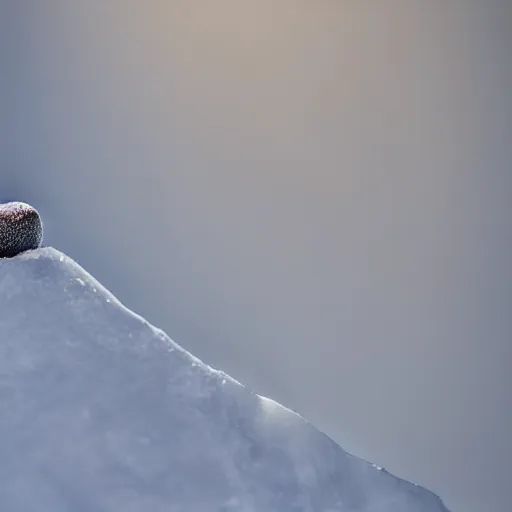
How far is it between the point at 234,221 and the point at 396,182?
0.52 meters

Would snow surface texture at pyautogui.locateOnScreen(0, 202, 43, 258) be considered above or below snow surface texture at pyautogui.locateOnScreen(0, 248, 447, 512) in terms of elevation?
above

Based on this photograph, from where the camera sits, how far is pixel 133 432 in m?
1.04

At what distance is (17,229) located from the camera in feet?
4.67

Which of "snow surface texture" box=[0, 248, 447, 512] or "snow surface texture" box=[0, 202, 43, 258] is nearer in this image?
"snow surface texture" box=[0, 248, 447, 512]

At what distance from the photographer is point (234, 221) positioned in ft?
6.05

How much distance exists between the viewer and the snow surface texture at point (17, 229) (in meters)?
1.41

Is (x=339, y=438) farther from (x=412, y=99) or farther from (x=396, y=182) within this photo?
(x=412, y=99)

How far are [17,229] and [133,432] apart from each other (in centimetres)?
66

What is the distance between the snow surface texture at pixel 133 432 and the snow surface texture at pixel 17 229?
15 cm

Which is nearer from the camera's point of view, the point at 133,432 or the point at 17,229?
the point at 133,432

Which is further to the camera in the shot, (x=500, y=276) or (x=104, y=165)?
(x=104, y=165)

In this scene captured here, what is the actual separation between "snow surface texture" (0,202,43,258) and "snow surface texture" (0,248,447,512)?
15 centimetres

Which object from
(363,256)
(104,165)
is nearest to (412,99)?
(363,256)

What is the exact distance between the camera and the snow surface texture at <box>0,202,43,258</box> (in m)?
1.41
